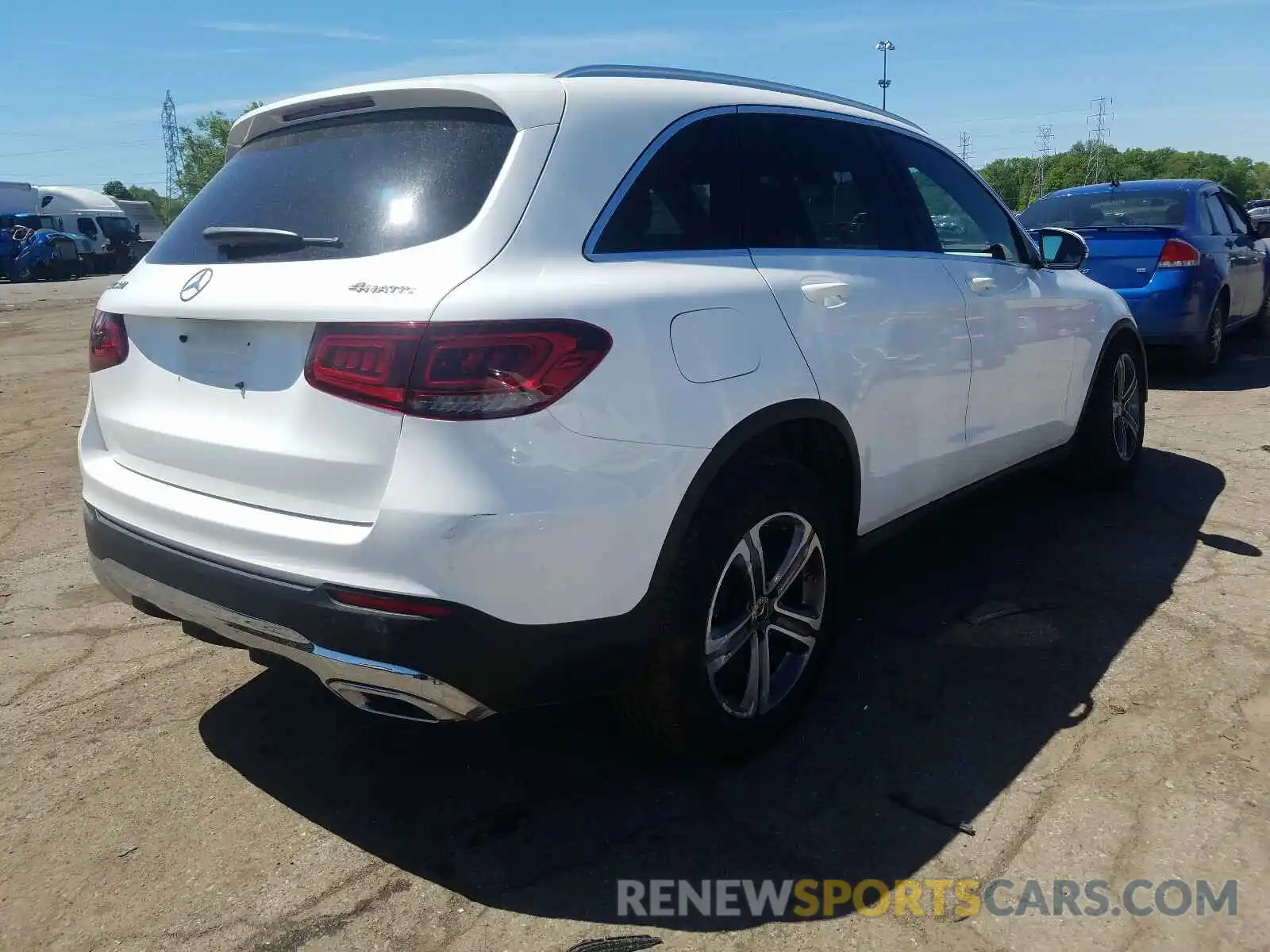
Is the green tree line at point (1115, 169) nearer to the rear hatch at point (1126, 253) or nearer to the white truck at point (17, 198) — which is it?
the white truck at point (17, 198)

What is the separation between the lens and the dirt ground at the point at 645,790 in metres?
2.25

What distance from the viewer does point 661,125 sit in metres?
2.65

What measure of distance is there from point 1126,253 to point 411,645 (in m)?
7.46

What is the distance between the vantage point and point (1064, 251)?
4500 mm

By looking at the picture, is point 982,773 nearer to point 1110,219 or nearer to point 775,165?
point 775,165

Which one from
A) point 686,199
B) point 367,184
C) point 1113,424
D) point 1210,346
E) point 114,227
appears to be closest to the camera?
point 367,184

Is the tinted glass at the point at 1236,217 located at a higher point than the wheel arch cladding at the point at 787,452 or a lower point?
higher

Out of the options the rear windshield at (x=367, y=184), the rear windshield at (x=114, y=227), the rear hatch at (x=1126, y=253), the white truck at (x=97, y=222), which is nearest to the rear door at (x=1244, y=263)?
the rear hatch at (x=1126, y=253)

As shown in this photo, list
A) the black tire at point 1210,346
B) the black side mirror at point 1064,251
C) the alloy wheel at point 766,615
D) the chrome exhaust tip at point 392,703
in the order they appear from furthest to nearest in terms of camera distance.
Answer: the black tire at point 1210,346
the black side mirror at point 1064,251
the alloy wheel at point 766,615
the chrome exhaust tip at point 392,703

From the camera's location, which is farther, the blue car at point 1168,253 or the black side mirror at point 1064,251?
the blue car at point 1168,253

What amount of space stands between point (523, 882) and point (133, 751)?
1344 mm

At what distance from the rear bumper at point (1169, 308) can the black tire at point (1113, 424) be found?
2.87 meters

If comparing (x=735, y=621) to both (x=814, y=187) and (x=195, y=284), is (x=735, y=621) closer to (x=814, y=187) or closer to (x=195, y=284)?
(x=814, y=187)

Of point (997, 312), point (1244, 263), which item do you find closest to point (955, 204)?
point (997, 312)
